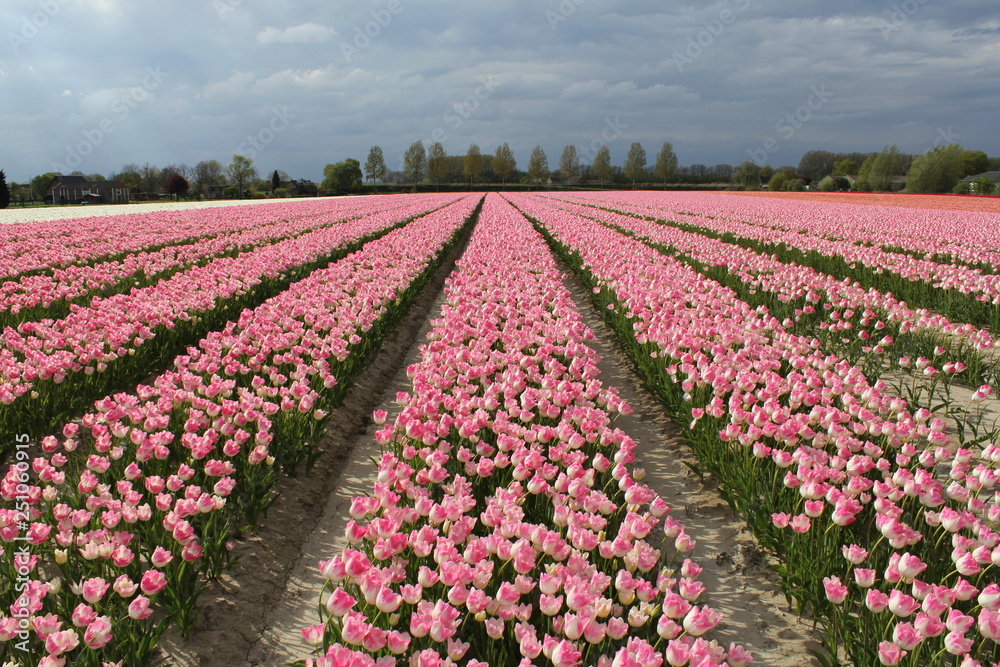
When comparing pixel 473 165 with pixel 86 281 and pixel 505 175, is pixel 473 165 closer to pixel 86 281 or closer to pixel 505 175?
pixel 505 175

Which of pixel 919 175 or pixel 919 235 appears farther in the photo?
pixel 919 175

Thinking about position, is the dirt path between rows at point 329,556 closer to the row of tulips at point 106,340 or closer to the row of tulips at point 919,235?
the row of tulips at point 106,340

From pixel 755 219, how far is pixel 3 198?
200 ft

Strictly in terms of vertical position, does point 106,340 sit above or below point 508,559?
above

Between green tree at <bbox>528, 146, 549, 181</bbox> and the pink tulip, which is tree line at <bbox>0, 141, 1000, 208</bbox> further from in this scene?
the pink tulip

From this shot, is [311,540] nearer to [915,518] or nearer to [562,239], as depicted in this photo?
[915,518]

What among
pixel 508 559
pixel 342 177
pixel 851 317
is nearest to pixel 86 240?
pixel 508 559

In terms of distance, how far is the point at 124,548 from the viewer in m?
→ 2.48

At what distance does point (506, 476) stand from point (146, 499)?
1965 mm

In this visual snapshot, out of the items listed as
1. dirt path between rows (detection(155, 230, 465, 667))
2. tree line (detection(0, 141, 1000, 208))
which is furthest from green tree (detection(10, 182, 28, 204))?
dirt path between rows (detection(155, 230, 465, 667))

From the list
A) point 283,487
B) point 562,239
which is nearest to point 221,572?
point 283,487

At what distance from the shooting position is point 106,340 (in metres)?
5.25

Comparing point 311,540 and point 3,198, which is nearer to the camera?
point 311,540

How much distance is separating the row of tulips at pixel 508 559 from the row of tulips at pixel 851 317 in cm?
312
